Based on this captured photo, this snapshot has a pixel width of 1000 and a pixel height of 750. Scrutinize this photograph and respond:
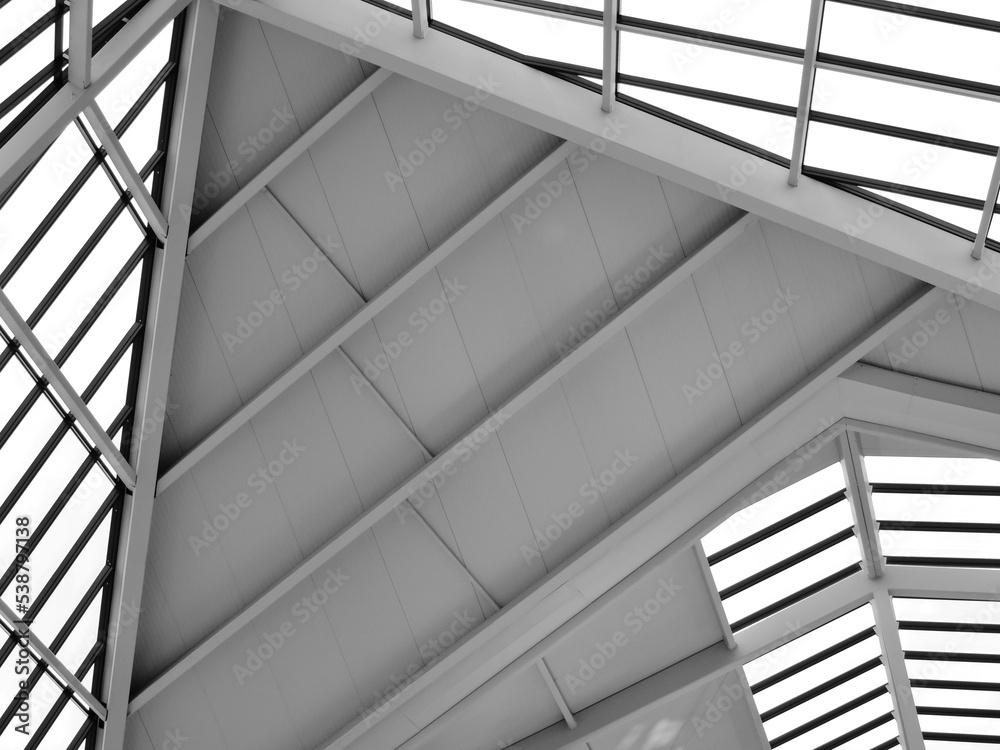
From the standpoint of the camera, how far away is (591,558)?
20.2 m

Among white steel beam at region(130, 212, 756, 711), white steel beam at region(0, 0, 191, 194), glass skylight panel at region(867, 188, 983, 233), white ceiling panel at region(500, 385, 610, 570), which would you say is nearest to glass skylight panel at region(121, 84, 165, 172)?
white steel beam at region(0, 0, 191, 194)

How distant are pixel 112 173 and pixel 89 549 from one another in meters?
7.26

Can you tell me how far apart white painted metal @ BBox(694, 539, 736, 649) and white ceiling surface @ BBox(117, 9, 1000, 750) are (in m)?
3.10

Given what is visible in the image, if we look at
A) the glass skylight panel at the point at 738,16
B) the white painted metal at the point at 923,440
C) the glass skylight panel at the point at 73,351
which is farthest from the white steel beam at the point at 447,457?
the white painted metal at the point at 923,440

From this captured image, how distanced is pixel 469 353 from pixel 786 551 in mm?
10022

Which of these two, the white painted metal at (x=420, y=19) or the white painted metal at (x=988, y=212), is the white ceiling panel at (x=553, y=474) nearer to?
the white painted metal at (x=420, y=19)

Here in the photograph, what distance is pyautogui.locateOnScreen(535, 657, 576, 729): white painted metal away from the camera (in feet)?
75.6

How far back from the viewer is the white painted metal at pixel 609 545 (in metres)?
18.6

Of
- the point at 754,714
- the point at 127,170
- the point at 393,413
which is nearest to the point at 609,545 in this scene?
the point at 393,413

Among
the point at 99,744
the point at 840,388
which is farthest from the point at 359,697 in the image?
→ the point at 840,388

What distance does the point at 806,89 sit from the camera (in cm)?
1410

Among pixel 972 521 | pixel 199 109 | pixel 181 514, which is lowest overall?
pixel 972 521

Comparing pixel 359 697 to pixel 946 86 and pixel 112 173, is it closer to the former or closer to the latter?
pixel 112 173

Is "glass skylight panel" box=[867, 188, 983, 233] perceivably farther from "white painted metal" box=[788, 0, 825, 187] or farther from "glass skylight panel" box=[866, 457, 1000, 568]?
"glass skylight panel" box=[866, 457, 1000, 568]
